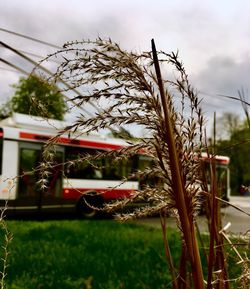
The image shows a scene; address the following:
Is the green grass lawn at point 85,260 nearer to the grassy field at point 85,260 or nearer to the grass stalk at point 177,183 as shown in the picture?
the grassy field at point 85,260

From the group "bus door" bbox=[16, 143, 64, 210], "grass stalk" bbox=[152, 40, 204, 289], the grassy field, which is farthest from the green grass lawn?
→ "bus door" bbox=[16, 143, 64, 210]

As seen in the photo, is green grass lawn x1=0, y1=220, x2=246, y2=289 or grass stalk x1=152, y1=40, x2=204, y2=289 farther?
green grass lawn x1=0, y1=220, x2=246, y2=289

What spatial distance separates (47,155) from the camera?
2.66ft

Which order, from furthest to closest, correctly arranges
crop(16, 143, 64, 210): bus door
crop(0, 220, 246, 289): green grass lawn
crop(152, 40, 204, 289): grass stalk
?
crop(16, 143, 64, 210): bus door, crop(0, 220, 246, 289): green grass lawn, crop(152, 40, 204, 289): grass stalk

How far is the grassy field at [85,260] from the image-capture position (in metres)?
4.77

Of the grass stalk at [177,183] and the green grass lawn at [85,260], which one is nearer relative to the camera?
the grass stalk at [177,183]

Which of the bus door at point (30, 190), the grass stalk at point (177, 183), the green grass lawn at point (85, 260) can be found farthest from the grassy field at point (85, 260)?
the bus door at point (30, 190)

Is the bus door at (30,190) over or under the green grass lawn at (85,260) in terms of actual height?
over

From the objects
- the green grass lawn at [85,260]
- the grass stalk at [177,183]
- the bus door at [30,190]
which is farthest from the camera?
the bus door at [30,190]

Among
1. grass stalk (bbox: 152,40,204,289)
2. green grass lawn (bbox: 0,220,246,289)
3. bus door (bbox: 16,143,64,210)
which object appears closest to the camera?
grass stalk (bbox: 152,40,204,289)

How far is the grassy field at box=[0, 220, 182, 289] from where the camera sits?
4.77m

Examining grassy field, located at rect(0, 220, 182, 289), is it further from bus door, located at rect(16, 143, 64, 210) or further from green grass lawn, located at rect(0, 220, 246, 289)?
bus door, located at rect(16, 143, 64, 210)

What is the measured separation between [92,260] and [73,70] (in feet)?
17.7

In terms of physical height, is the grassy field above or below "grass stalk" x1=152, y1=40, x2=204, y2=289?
below
